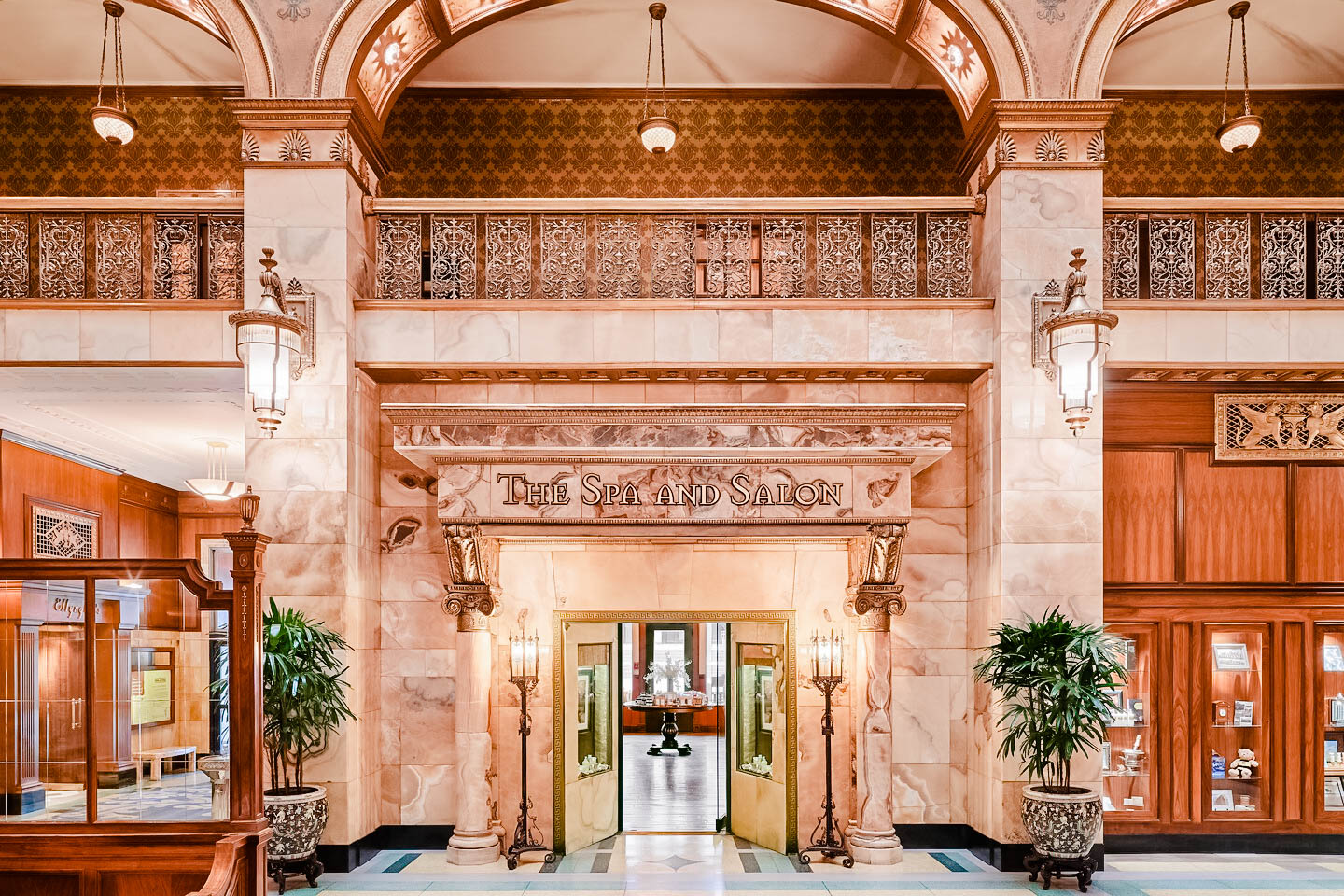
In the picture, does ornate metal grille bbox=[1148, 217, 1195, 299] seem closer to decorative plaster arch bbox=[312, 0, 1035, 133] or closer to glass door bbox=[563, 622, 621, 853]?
decorative plaster arch bbox=[312, 0, 1035, 133]

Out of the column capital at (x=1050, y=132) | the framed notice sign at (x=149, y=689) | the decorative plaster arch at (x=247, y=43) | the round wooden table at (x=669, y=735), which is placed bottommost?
the round wooden table at (x=669, y=735)

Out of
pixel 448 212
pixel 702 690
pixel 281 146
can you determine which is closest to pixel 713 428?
pixel 448 212

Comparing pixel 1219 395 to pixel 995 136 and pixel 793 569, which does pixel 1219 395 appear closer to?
pixel 995 136

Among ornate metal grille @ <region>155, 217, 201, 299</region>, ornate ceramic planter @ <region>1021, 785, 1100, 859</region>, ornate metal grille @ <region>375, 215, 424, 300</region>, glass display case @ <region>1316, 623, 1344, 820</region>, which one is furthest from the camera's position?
glass display case @ <region>1316, 623, 1344, 820</region>

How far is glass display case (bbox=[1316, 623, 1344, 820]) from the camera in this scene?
8055mm

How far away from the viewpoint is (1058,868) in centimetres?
675

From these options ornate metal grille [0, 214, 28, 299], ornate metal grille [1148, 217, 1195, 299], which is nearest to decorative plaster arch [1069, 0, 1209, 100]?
ornate metal grille [1148, 217, 1195, 299]

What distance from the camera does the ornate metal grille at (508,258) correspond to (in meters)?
7.99

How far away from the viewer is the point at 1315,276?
25.8 feet

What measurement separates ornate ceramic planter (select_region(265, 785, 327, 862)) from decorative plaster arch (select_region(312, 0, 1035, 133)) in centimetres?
490

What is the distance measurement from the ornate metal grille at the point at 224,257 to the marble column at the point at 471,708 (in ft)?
8.82

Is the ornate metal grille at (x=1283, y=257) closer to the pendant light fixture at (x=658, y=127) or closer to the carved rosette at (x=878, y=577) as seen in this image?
the carved rosette at (x=878, y=577)

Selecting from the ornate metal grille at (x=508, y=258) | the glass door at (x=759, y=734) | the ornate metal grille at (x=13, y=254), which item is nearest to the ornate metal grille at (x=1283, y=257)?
the glass door at (x=759, y=734)

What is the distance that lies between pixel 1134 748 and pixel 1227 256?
3879mm
